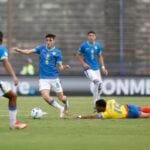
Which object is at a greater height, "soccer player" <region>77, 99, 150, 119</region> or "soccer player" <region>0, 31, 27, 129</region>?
"soccer player" <region>0, 31, 27, 129</region>

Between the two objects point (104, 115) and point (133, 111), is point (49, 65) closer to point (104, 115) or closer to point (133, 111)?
point (104, 115)

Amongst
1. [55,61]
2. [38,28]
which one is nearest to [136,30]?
[38,28]

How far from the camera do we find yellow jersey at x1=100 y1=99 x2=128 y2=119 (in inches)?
607

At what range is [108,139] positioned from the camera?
11.9 metres

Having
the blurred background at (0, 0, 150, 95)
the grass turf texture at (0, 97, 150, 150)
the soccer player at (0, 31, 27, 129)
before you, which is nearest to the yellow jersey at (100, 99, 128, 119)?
the grass turf texture at (0, 97, 150, 150)

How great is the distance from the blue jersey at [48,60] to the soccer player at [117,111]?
156cm

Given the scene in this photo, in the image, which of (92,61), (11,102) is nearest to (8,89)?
(11,102)

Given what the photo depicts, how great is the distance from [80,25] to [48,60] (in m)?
17.6

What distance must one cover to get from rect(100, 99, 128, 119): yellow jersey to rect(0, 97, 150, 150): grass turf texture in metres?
0.34

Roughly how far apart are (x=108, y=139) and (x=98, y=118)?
3900 mm

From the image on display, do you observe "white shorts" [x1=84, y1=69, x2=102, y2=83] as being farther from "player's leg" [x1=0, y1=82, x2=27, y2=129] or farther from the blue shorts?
"player's leg" [x1=0, y1=82, x2=27, y2=129]

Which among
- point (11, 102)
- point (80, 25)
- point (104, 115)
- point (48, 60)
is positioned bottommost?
point (104, 115)

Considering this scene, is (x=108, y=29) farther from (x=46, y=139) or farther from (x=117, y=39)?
(x=46, y=139)

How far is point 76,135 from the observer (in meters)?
12.5
